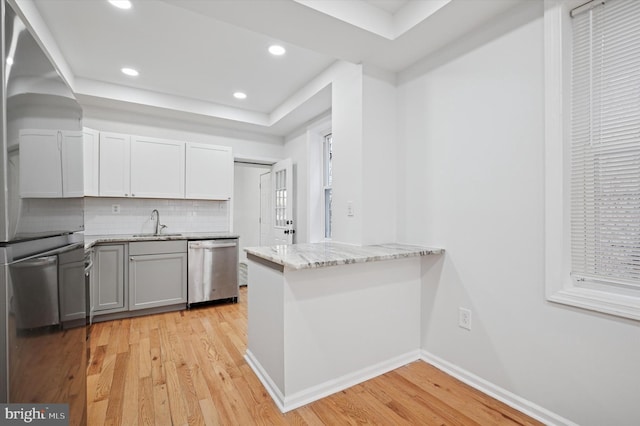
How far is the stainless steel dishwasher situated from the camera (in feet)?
12.0

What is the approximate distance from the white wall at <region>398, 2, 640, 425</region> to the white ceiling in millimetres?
362

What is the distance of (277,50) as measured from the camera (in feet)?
8.96

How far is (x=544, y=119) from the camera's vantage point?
171cm

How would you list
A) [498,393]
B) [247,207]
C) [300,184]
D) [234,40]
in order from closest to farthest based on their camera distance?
[498,393]
[234,40]
[300,184]
[247,207]

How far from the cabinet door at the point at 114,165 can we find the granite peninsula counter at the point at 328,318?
7.74 ft

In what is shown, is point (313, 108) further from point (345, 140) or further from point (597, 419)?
point (597, 419)

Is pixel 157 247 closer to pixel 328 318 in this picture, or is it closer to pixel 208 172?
pixel 208 172

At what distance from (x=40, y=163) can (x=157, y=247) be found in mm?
2756

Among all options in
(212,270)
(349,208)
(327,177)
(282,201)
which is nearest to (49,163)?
(349,208)

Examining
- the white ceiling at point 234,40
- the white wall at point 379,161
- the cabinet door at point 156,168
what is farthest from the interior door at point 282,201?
the white wall at point 379,161

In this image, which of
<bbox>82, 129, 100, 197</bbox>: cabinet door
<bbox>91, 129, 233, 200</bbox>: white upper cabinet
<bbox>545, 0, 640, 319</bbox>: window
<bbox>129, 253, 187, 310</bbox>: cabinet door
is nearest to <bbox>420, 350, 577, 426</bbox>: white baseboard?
<bbox>545, 0, 640, 319</bbox>: window

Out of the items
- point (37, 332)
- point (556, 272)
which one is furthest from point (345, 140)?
point (37, 332)

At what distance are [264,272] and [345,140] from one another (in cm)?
140

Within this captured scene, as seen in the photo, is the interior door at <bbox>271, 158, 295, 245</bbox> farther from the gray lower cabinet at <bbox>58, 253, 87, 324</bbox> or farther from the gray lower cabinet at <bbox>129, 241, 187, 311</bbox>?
the gray lower cabinet at <bbox>58, 253, 87, 324</bbox>
